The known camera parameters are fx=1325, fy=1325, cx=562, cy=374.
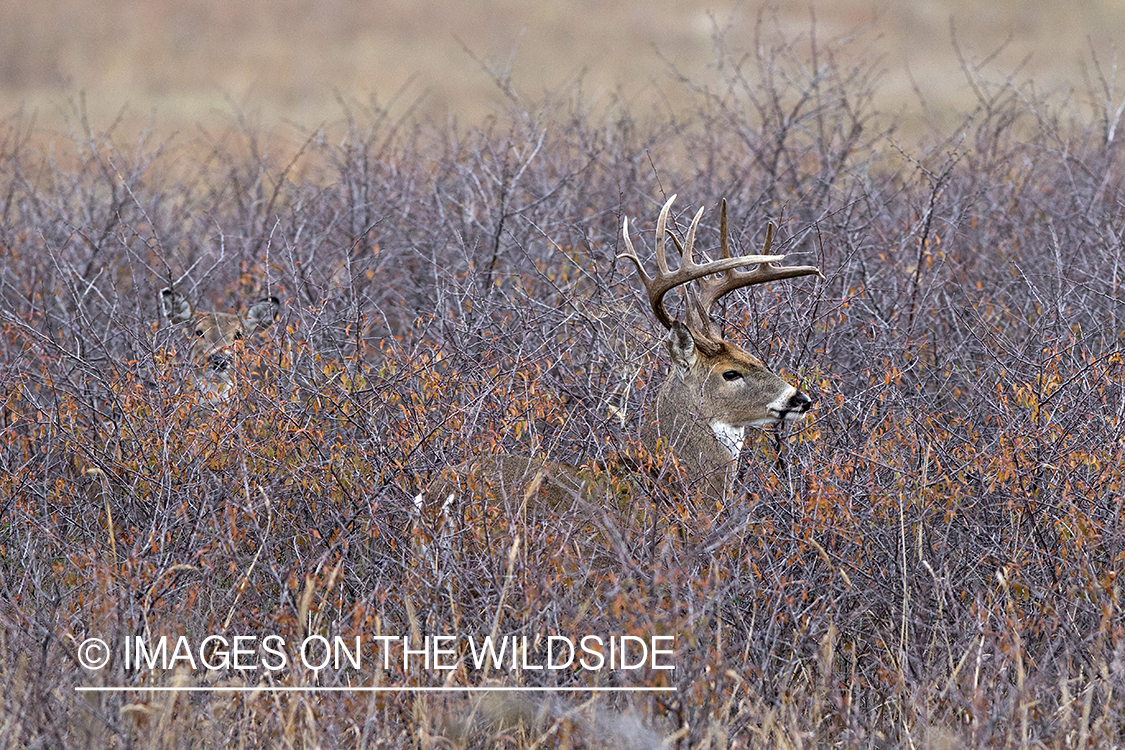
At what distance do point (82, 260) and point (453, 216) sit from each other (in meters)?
2.41

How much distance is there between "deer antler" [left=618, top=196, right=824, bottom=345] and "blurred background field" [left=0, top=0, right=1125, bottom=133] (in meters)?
21.8

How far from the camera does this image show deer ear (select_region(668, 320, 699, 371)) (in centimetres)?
565

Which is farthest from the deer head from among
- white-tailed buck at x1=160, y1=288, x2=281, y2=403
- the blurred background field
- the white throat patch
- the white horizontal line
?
the blurred background field

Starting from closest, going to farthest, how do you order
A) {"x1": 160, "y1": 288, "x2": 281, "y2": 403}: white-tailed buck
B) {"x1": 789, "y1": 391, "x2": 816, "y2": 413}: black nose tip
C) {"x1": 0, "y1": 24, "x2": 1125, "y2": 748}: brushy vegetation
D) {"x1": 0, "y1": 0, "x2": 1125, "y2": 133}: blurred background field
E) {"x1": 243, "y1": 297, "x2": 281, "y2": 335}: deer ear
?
{"x1": 0, "y1": 24, "x2": 1125, "y2": 748}: brushy vegetation
{"x1": 789, "y1": 391, "x2": 816, "y2": 413}: black nose tip
{"x1": 160, "y1": 288, "x2": 281, "y2": 403}: white-tailed buck
{"x1": 243, "y1": 297, "x2": 281, "y2": 335}: deer ear
{"x1": 0, "y1": 0, "x2": 1125, "y2": 133}: blurred background field

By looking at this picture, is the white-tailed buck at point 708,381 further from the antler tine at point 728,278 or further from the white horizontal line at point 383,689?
the white horizontal line at point 383,689

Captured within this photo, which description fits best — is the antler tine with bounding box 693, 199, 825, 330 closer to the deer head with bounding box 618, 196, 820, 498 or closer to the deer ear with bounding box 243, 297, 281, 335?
the deer head with bounding box 618, 196, 820, 498

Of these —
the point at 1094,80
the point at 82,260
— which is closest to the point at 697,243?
the point at 82,260

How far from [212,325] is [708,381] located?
302 cm

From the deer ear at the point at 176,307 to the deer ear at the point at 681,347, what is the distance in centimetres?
284

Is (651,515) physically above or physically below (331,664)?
above

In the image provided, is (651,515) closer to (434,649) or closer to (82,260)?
(434,649)

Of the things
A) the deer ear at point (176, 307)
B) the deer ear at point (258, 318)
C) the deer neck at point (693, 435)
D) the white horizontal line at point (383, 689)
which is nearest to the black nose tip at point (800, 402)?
the deer neck at point (693, 435)

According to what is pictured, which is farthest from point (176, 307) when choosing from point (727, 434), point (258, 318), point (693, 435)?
point (727, 434)

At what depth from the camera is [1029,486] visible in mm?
4770
